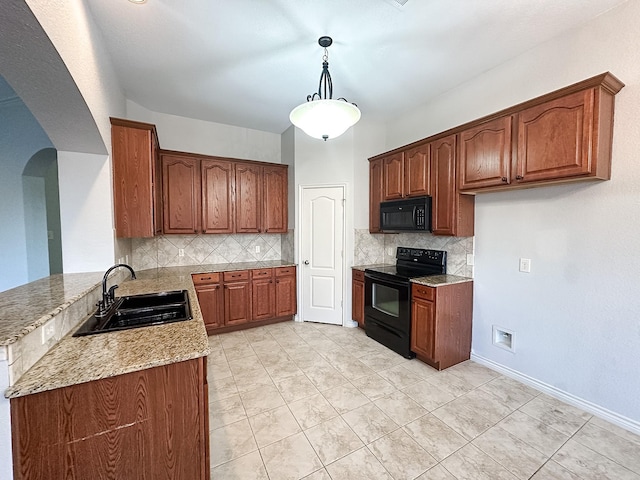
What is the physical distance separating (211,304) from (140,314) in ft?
5.41

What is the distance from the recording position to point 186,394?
1188 mm

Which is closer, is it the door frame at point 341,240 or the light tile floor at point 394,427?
the light tile floor at point 394,427

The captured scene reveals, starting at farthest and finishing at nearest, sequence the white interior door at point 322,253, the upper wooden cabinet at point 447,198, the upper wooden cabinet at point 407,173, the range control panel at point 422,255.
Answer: the white interior door at point 322,253 → the range control panel at point 422,255 → the upper wooden cabinet at point 407,173 → the upper wooden cabinet at point 447,198

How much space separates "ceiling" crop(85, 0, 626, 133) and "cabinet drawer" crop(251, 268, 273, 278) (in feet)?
7.32

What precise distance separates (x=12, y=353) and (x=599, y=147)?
3307 mm

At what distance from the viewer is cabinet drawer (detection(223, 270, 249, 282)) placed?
364 centimetres

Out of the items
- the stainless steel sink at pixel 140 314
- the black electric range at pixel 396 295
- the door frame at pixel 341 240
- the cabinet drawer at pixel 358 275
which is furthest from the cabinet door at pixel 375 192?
the stainless steel sink at pixel 140 314

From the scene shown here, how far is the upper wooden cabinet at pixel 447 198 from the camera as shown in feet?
9.06

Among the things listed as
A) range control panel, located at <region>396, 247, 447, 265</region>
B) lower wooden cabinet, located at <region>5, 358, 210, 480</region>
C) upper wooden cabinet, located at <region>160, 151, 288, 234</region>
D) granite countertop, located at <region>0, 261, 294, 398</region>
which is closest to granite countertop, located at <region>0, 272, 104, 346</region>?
granite countertop, located at <region>0, 261, 294, 398</region>

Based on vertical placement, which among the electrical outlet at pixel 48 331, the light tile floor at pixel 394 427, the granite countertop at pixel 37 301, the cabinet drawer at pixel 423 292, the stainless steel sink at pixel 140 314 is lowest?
the light tile floor at pixel 394 427

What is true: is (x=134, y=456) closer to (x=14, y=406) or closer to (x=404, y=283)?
(x=14, y=406)

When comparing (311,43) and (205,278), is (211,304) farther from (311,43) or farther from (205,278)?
(311,43)

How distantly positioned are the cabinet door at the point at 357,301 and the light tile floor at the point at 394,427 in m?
0.88

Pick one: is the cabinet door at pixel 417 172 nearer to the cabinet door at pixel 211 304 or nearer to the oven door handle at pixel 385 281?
the oven door handle at pixel 385 281
